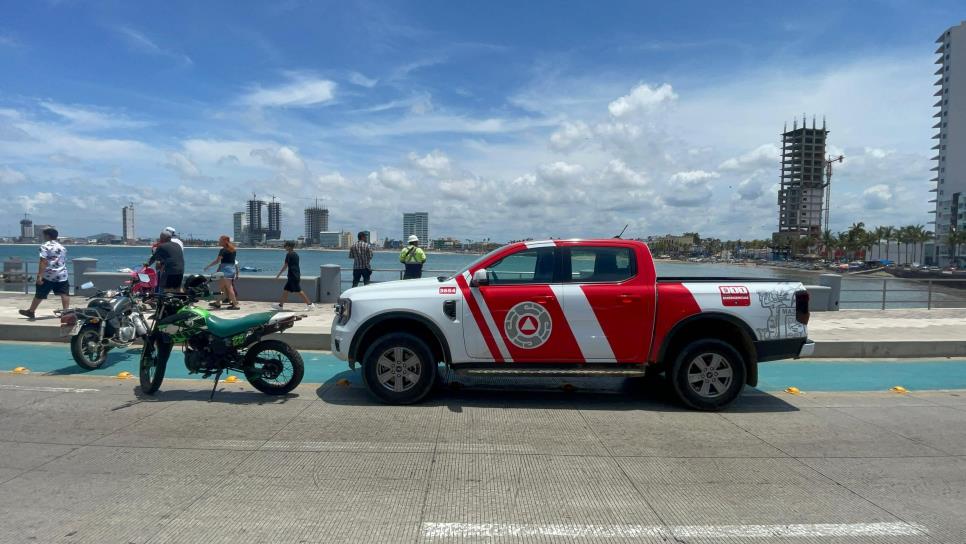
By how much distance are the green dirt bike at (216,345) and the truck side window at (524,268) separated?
7.89 feet

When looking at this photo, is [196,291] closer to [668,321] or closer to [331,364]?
[331,364]

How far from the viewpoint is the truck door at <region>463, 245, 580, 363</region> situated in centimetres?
663

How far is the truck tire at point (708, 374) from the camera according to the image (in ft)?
21.8

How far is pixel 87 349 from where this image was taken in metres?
8.41

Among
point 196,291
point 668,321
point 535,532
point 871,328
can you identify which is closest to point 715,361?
point 668,321

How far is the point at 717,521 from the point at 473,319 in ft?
10.8

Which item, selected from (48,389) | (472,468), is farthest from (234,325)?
(472,468)

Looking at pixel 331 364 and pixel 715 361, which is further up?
pixel 715 361

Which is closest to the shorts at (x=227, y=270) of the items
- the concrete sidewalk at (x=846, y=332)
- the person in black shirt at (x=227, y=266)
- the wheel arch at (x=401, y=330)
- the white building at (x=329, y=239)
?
the person in black shirt at (x=227, y=266)

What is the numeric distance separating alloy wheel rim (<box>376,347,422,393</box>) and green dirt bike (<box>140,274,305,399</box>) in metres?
1.07

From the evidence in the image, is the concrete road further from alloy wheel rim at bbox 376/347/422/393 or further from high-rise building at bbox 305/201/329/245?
high-rise building at bbox 305/201/329/245

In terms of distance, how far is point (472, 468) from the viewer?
4887 mm

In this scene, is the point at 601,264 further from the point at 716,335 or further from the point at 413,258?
the point at 413,258

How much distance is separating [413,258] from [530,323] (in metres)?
7.36
